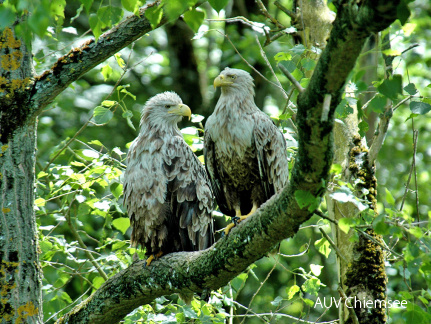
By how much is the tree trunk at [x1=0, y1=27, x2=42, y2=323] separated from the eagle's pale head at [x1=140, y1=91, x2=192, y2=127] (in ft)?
4.90

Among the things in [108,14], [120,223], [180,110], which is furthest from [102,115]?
[108,14]

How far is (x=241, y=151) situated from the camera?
4.51 metres

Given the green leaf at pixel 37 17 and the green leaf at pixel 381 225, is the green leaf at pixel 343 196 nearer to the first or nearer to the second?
the green leaf at pixel 381 225

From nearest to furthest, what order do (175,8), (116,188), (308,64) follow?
(175,8)
(308,64)
(116,188)

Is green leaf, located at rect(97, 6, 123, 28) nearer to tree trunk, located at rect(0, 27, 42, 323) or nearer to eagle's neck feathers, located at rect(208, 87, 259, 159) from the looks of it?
tree trunk, located at rect(0, 27, 42, 323)

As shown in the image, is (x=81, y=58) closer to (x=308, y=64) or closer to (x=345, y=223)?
(x=308, y=64)

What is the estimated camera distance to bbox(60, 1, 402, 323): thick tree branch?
198 cm

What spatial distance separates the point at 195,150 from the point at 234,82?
833 mm

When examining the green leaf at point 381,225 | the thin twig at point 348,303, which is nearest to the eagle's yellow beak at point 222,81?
the thin twig at point 348,303

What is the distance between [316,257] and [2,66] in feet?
28.4

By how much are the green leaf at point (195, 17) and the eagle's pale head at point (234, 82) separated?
257 centimetres

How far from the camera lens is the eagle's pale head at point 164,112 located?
4.97 m

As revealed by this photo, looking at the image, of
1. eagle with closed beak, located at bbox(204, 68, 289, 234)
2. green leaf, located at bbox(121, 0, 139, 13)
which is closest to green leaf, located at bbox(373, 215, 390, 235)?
green leaf, located at bbox(121, 0, 139, 13)

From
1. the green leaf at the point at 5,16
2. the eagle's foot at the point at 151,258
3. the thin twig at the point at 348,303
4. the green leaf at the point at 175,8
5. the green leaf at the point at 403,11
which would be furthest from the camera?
the eagle's foot at the point at 151,258
